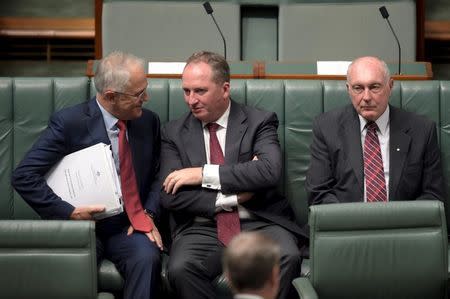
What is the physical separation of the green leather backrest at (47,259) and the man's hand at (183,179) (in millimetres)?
464

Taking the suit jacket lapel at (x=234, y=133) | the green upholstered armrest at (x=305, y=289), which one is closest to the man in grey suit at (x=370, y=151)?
the suit jacket lapel at (x=234, y=133)

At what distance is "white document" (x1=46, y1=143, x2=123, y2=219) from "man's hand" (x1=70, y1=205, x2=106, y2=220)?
31mm

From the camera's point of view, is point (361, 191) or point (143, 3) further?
point (143, 3)

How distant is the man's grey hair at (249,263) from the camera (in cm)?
131

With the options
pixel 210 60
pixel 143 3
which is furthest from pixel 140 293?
pixel 143 3

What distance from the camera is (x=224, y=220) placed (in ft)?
9.02

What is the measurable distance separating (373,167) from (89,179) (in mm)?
981

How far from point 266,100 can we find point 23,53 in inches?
104

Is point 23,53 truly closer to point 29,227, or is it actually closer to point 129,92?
point 129,92

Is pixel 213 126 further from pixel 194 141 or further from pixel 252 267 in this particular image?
pixel 252 267

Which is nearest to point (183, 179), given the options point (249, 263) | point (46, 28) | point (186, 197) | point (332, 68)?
point (186, 197)

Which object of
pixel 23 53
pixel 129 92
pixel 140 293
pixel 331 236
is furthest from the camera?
pixel 23 53

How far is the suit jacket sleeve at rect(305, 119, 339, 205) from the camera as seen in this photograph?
110 inches

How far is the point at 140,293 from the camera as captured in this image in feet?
8.40
